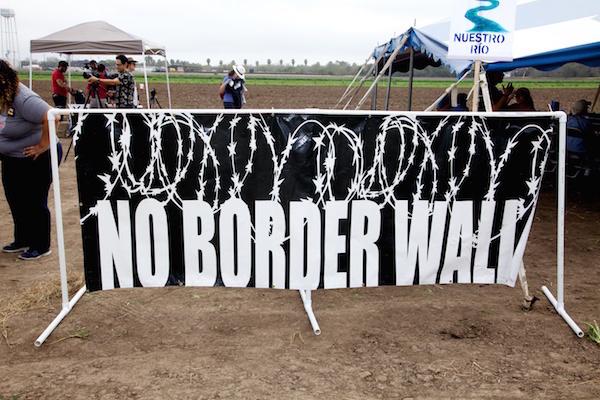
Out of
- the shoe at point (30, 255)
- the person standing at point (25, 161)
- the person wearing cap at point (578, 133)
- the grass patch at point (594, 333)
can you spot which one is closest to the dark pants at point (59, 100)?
the person standing at point (25, 161)

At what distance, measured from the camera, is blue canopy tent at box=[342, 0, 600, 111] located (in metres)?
6.42

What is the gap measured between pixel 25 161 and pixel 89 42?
31.8 ft

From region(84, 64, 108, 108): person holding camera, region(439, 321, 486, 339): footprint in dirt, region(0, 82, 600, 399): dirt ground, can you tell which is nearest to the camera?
region(0, 82, 600, 399): dirt ground

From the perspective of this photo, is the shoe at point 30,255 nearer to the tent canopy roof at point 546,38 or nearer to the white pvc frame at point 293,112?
the white pvc frame at point 293,112

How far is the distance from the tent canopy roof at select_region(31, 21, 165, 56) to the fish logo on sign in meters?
11.3

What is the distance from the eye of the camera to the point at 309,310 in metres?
3.79

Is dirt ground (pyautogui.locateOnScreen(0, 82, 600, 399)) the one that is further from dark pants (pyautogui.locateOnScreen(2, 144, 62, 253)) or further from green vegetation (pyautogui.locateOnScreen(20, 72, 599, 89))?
green vegetation (pyautogui.locateOnScreen(20, 72, 599, 89))

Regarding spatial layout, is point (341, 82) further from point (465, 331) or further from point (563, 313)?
point (465, 331)

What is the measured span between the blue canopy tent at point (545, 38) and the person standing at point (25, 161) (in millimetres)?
4228

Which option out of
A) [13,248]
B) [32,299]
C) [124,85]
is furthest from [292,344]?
[124,85]

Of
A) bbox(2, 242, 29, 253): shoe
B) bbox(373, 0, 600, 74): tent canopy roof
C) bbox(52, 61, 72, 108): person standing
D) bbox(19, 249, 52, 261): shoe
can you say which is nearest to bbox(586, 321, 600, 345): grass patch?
bbox(373, 0, 600, 74): tent canopy roof

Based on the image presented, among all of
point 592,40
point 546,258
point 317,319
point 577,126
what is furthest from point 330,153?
point 577,126

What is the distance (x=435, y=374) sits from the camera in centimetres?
311

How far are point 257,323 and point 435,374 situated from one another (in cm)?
130
